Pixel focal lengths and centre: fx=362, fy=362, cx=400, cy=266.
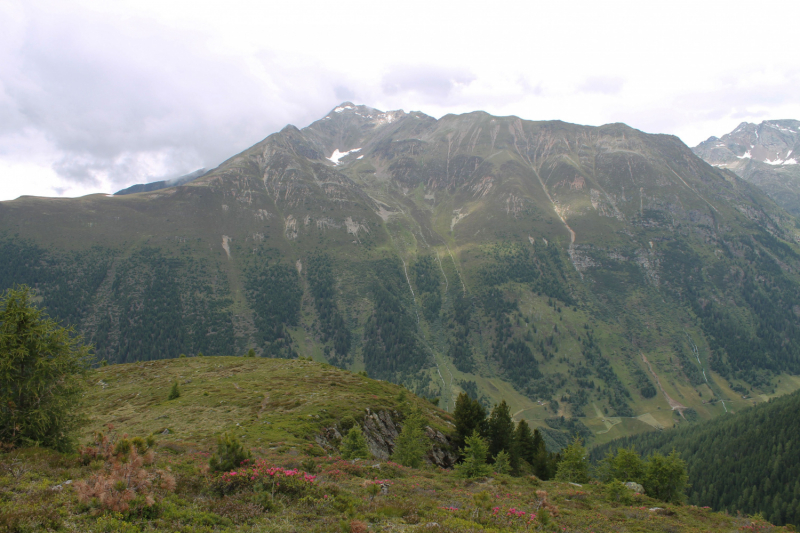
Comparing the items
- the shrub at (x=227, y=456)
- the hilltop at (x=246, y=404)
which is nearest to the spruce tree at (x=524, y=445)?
the hilltop at (x=246, y=404)

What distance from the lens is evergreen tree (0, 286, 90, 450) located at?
795 inches

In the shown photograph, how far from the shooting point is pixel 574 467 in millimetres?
49656

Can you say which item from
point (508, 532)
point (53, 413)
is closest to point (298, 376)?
point (53, 413)

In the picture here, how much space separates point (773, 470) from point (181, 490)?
18828cm

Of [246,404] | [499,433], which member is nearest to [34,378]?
[246,404]

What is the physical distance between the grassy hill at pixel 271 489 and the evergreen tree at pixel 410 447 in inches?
142

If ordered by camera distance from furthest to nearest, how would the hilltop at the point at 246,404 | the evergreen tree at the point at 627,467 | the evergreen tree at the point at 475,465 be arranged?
1. the evergreen tree at the point at 627,467
2. the hilltop at the point at 246,404
3. the evergreen tree at the point at 475,465

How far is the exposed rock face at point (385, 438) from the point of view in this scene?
40562mm

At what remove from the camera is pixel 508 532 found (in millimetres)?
17047

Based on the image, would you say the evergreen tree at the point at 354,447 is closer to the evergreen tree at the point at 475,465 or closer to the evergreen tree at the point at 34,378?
the evergreen tree at the point at 475,465

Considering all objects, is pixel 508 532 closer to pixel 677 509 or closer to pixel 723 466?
pixel 677 509

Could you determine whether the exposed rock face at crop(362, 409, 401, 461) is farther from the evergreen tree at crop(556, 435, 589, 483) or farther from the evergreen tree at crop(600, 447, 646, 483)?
the evergreen tree at crop(600, 447, 646, 483)

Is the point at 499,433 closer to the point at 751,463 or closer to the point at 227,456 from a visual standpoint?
the point at 227,456

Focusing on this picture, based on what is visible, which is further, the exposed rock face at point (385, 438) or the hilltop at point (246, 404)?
the exposed rock face at point (385, 438)
